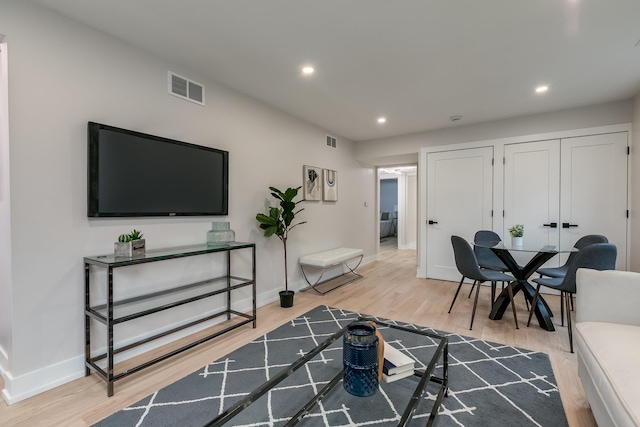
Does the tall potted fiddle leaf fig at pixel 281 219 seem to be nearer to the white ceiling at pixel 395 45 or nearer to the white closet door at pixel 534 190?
the white ceiling at pixel 395 45

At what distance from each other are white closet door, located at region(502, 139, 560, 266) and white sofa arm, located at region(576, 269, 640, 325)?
2.45m

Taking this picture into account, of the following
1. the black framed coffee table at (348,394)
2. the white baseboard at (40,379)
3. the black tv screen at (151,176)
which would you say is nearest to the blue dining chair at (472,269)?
the black framed coffee table at (348,394)

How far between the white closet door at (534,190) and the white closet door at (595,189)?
0.33ft

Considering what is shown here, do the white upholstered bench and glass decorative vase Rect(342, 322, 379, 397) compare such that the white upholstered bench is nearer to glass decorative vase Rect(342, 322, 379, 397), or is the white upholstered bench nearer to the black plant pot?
the black plant pot

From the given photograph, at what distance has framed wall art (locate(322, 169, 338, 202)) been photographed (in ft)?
15.8

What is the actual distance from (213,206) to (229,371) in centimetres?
154

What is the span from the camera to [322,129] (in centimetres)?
484

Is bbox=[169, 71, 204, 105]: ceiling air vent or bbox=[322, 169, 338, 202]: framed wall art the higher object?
bbox=[169, 71, 204, 105]: ceiling air vent

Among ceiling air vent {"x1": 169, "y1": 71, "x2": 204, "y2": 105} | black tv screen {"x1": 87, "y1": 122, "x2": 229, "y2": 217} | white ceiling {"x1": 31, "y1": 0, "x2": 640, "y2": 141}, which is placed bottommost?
black tv screen {"x1": 87, "y1": 122, "x2": 229, "y2": 217}

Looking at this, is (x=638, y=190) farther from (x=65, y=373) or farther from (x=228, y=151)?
(x=65, y=373)

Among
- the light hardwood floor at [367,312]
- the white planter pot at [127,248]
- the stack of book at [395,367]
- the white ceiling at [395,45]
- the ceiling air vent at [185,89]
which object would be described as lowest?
the light hardwood floor at [367,312]

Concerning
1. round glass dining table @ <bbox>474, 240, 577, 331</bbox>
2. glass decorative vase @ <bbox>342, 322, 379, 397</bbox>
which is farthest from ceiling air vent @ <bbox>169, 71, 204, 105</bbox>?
round glass dining table @ <bbox>474, 240, 577, 331</bbox>

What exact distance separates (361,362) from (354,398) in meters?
0.42

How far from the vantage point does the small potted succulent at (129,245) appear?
6.97 feet
